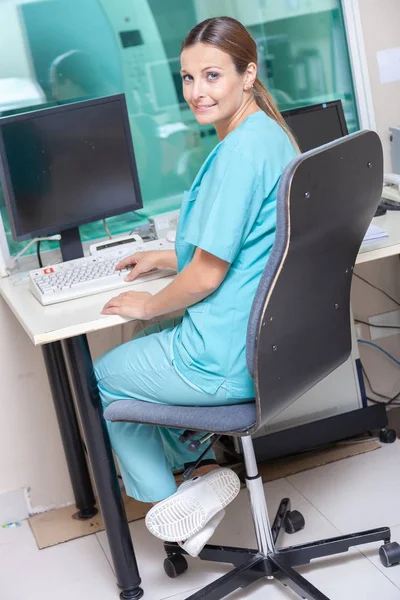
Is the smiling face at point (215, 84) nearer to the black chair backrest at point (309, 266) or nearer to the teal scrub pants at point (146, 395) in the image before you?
the black chair backrest at point (309, 266)

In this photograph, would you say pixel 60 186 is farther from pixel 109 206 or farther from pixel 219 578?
pixel 219 578

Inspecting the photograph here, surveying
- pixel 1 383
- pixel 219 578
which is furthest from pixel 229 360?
pixel 1 383

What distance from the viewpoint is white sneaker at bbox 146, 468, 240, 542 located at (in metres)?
1.91

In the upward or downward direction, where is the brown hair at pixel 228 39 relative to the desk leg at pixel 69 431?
upward

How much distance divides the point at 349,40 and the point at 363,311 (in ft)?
2.87

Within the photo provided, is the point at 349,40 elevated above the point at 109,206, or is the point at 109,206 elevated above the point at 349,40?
the point at 349,40

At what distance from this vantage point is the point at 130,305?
6.44ft

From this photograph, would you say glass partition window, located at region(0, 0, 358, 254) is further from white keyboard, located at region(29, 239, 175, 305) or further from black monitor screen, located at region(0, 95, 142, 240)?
white keyboard, located at region(29, 239, 175, 305)

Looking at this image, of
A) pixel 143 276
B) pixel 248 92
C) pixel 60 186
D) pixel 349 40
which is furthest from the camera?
pixel 349 40

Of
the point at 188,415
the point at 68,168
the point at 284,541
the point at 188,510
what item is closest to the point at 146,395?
the point at 188,415

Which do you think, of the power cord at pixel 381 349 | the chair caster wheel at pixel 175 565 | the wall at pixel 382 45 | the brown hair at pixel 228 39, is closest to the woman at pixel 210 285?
the brown hair at pixel 228 39

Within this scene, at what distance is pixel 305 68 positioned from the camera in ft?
9.01

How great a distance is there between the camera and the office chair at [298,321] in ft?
5.30

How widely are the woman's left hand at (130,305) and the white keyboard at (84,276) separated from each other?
16 cm
